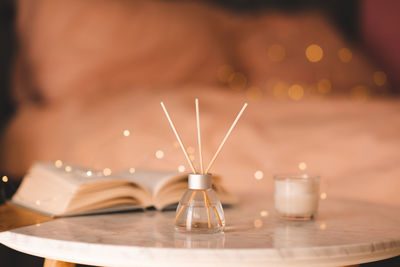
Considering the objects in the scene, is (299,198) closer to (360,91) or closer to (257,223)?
(257,223)

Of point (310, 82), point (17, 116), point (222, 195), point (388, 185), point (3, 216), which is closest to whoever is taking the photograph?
point (3, 216)

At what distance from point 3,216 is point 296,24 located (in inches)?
69.3

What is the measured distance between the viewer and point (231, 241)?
0.67 metres

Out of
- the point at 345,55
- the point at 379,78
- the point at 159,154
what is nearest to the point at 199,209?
the point at 159,154

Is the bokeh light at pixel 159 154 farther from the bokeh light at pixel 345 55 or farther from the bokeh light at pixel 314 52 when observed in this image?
the bokeh light at pixel 345 55

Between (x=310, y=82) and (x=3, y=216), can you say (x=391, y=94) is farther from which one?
→ (x=3, y=216)

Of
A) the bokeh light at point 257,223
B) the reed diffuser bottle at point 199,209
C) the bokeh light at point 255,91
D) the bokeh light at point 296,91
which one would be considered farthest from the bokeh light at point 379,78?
the reed diffuser bottle at point 199,209

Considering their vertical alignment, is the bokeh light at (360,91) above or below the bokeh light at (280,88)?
above

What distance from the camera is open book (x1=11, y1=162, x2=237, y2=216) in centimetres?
85

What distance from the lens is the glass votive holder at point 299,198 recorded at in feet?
2.77

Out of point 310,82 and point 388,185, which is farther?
point 310,82

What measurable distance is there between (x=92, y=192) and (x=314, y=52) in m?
1.60

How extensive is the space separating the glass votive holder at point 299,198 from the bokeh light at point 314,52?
1.44 meters

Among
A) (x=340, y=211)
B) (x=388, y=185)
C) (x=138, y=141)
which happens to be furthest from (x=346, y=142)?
(x=138, y=141)
